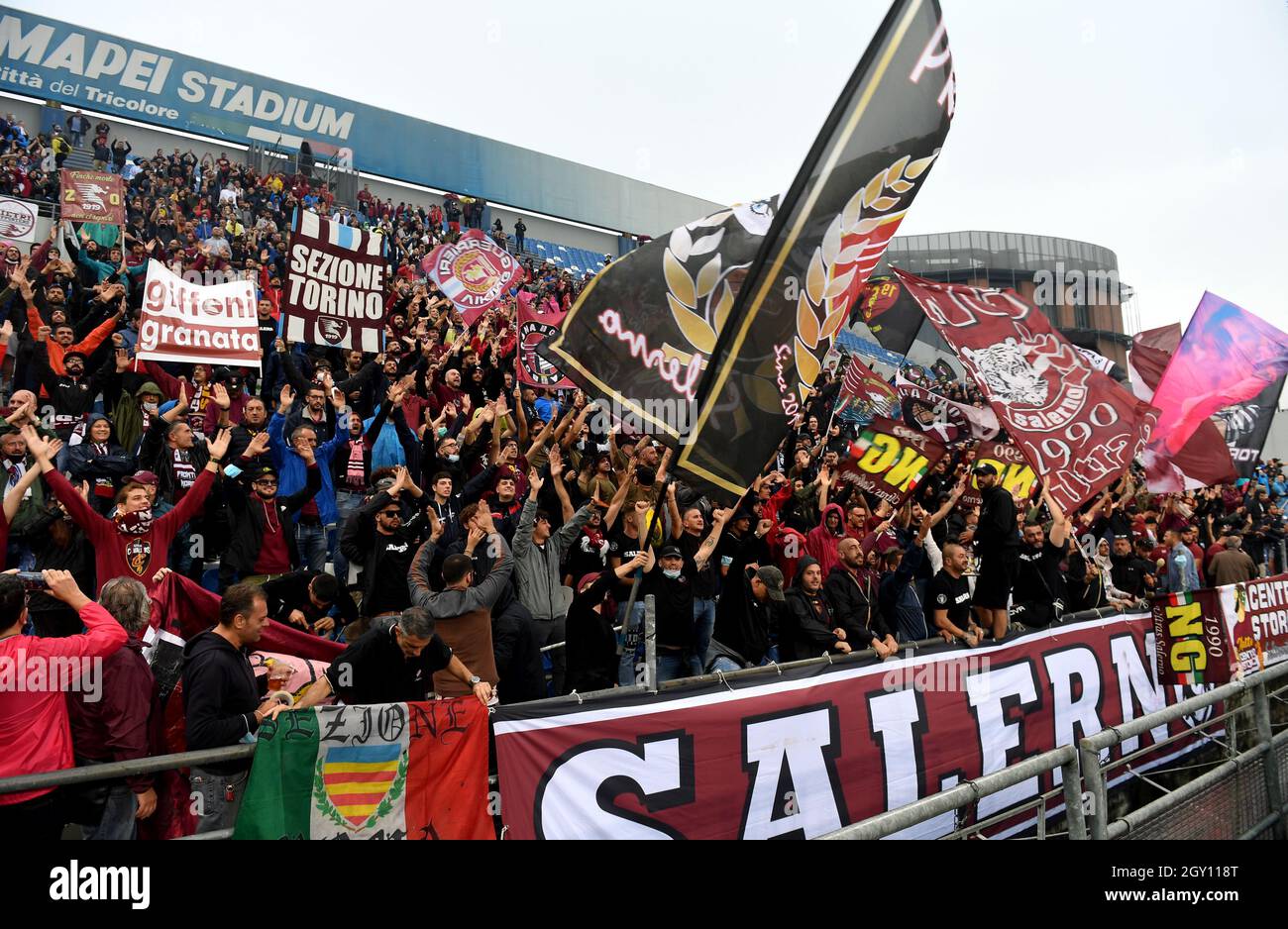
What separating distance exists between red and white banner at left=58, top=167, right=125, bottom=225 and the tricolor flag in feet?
41.9

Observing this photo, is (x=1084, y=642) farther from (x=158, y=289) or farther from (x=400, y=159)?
(x=400, y=159)

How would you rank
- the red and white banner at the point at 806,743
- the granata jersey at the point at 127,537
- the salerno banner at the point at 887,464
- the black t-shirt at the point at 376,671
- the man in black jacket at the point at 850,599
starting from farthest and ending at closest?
1. the salerno banner at the point at 887,464
2. the man in black jacket at the point at 850,599
3. the granata jersey at the point at 127,537
4. the black t-shirt at the point at 376,671
5. the red and white banner at the point at 806,743

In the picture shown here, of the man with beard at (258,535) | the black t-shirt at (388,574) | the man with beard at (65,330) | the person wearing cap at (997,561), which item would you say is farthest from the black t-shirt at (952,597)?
the man with beard at (65,330)

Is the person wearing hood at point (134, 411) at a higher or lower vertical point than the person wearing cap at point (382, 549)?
higher

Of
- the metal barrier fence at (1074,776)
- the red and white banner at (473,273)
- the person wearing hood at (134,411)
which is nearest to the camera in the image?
the metal barrier fence at (1074,776)

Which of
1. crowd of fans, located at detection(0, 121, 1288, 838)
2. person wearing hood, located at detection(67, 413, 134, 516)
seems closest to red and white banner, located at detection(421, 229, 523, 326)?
crowd of fans, located at detection(0, 121, 1288, 838)

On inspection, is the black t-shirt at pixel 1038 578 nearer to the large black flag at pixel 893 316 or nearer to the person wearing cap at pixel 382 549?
the large black flag at pixel 893 316

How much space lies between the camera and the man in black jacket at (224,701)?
4707mm

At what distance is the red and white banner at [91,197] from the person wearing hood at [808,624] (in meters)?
12.3

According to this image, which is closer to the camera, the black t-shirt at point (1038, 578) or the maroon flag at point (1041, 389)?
the maroon flag at point (1041, 389)

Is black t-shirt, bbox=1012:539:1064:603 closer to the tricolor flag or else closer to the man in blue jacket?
the tricolor flag
